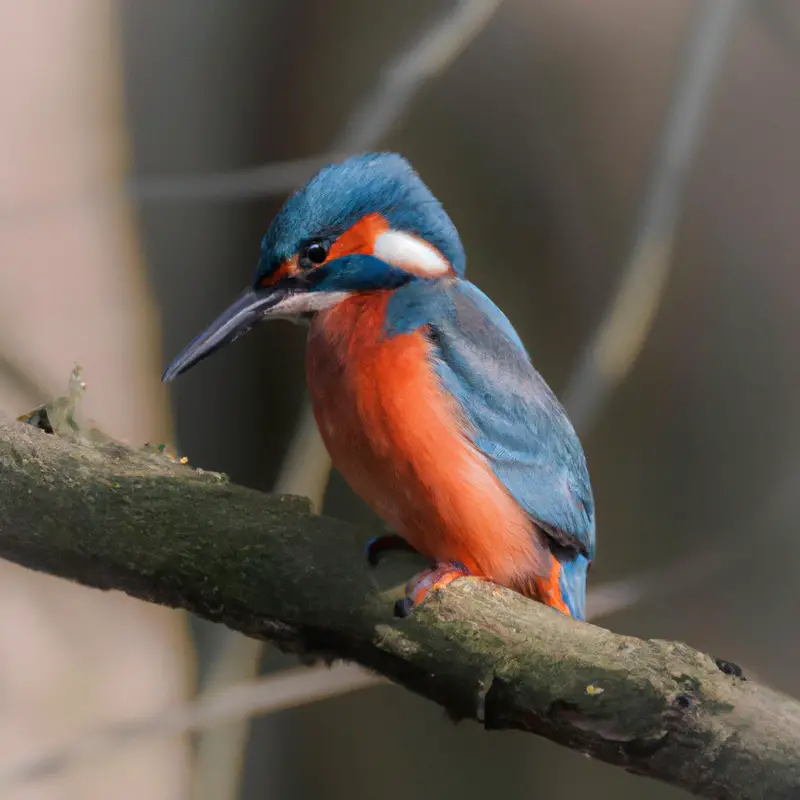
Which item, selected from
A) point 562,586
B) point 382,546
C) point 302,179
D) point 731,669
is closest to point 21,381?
point 302,179

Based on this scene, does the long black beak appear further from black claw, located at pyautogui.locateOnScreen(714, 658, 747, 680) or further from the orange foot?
black claw, located at pyautogui.locateOnScreen(714, 658, 747, 680)

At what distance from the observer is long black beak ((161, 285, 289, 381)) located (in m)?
0.76

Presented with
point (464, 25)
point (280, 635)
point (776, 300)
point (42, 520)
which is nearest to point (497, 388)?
point (280, 635)

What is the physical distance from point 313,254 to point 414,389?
0.46ft

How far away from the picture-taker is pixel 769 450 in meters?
1.42

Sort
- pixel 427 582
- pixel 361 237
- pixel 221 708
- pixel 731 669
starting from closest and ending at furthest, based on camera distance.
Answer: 1. pixel 731 669
2. pixel 427 582
3. pixel 361 237
4. pixel 221 708

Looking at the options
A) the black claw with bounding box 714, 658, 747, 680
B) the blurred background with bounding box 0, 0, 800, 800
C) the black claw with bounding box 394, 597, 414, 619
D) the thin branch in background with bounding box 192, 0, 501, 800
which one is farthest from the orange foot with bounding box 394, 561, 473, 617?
the blurred background with bounding box 0, 0, 800, 800

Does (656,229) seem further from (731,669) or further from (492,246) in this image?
(731,669)

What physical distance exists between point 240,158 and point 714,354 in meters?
0.84

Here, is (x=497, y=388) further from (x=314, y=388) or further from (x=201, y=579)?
(x=201, y=579)

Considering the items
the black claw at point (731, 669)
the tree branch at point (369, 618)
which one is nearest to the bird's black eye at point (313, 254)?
the tree branch at point (369, 618)

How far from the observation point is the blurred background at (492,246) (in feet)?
4.57

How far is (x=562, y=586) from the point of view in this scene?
0.77 metres

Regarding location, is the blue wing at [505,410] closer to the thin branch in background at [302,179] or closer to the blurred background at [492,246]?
the thin branch in background at [302,179]
